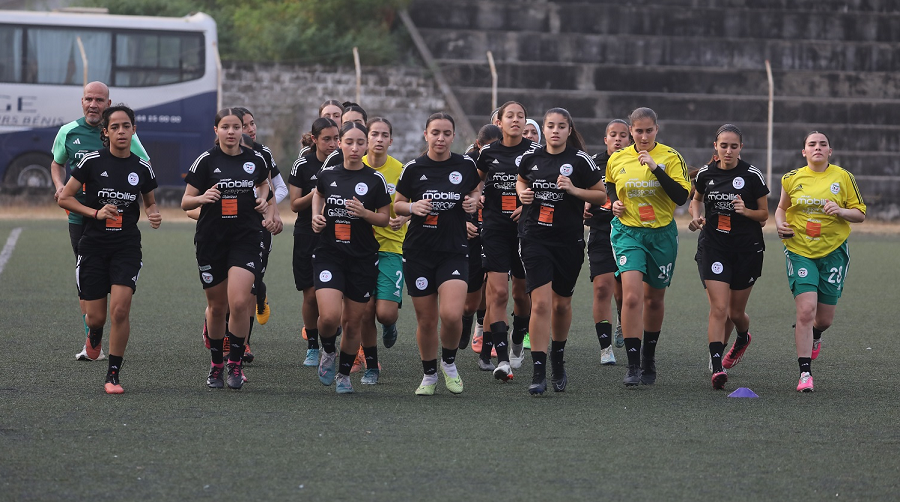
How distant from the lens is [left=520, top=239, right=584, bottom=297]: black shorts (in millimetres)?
7605

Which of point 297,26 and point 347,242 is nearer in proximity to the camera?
point 347,242

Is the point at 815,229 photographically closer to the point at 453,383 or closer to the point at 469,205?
the point at 469,205

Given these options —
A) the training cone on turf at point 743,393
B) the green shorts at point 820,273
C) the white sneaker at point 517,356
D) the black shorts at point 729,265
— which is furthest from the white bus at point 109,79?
the training cone on turf at point 743,393

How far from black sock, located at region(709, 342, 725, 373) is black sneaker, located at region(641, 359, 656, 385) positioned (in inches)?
16.3

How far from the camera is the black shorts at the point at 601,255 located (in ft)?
29.9

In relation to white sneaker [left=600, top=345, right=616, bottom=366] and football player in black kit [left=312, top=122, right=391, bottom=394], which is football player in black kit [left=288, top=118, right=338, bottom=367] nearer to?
football player in black kit [left=312, top=122, right=391, bottom=394]

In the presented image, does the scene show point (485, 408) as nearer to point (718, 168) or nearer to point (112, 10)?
point (718, 168)

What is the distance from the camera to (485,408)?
23.2 feet

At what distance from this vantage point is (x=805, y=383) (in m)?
7.73

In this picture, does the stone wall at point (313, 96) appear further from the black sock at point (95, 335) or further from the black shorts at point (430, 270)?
the black shorts at point (430, 270)

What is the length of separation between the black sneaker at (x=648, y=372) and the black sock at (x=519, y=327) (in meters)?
1.04

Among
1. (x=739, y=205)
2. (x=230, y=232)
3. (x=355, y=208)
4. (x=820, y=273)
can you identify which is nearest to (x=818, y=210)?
(x=820, y=273)

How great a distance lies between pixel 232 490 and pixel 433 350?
264 cm

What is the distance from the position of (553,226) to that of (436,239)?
0.77 m
